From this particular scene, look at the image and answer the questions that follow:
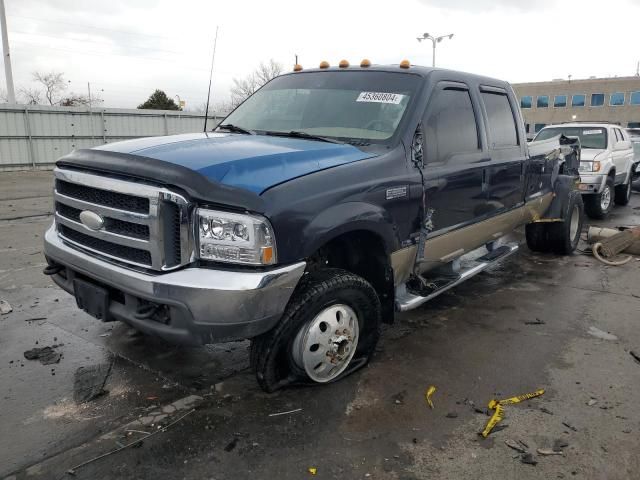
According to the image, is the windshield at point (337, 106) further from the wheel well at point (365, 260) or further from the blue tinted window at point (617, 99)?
the blue tinted window at point (617, 99)

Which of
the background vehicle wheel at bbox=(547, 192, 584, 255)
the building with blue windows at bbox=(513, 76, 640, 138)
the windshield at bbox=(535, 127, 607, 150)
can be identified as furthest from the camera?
the building with blue windows at bbox=(513, 76, 640, 138)

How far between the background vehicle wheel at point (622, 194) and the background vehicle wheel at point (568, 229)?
19.8 feet

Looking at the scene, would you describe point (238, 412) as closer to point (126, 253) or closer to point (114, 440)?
point (114, 440)

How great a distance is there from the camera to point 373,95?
3.89 metres

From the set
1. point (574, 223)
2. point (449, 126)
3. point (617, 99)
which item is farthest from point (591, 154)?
point (617, 99)

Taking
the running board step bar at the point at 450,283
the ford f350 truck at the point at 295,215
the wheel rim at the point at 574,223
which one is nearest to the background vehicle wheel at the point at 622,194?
the wheel rim at the point at 574,223

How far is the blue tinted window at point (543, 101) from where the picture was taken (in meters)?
63.7

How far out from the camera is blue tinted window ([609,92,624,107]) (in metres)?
58.9

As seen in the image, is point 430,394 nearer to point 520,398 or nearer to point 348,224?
point 520,398

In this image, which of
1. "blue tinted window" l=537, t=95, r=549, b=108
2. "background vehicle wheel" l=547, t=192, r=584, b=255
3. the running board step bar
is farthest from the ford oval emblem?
"blue tinted window" l=537, t=95, r=549, b=108

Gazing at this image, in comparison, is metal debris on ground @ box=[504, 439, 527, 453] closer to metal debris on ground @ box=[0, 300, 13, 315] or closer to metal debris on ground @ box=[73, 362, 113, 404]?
metal debris on ground @ box=[73, 362, 113, 404]

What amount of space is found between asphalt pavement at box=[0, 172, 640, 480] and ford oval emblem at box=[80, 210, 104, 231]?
3.49 ft

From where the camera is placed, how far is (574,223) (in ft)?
23.3

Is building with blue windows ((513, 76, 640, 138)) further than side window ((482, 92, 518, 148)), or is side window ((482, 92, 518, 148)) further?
building with blue windows ((513, 76, 640, 138))
